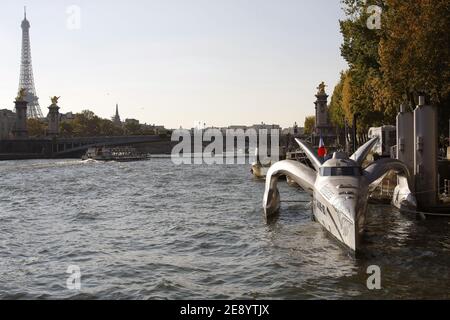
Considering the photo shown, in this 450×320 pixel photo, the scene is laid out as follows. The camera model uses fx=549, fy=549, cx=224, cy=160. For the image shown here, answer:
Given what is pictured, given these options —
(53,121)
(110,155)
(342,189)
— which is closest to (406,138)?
(342,189)

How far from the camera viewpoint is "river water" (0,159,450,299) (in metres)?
17.0

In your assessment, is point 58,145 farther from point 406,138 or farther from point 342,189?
point 342,189

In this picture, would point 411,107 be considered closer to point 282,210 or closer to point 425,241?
point 282,210

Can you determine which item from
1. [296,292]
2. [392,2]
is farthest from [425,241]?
[392,2]

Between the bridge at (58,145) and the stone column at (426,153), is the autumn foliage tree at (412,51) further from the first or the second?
the bridge at (58,145)

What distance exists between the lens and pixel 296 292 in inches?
655

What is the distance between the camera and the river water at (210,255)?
1700 centimetres

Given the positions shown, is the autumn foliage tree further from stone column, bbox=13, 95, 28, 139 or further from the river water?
stone column, bbox=13, 95, 28, 139

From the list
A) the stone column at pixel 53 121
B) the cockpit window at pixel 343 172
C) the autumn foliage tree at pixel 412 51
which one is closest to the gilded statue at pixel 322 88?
the stone column at pixel 53 121

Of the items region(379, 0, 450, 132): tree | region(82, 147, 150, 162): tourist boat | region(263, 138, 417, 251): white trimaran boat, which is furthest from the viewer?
region(82, 147, 150, 162): tourist boat

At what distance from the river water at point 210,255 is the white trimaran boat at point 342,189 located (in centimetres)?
82

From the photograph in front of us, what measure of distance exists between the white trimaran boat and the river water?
821mm

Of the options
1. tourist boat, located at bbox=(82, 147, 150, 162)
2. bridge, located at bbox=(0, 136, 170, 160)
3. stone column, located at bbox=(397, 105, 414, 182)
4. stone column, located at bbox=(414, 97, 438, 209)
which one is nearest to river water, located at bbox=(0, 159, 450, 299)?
stone column, located at bbox=(414, 97, 438, 209)

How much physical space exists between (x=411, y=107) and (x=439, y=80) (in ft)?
27.1
